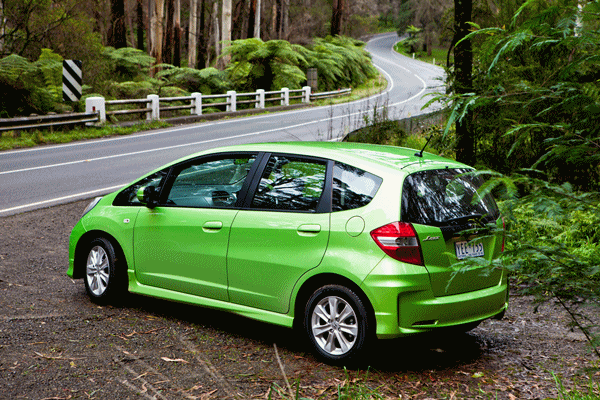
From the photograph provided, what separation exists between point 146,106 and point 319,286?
70.1 feet

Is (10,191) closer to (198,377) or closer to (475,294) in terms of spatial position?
(198,377)

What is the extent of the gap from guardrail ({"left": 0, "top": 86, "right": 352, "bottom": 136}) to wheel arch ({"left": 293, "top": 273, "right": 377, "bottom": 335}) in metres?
16.6

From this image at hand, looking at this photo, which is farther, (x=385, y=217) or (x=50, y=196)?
(x=50, y=196)

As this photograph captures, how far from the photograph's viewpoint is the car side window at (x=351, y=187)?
498 cm

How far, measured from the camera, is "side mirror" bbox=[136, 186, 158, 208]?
6.21 m

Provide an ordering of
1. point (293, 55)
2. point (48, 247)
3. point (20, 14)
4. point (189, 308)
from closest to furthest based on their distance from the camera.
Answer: point (189, 308)
point (48, 247)
point (20, 14)
point (293, 55)

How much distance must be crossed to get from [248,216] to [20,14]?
71.1ft

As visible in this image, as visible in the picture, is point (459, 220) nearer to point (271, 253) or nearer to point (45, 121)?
point (271, 253)

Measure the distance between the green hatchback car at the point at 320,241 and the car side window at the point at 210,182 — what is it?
0.01m

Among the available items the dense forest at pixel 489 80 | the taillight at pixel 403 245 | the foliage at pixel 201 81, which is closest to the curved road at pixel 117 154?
the dense forest at pixel 489 80

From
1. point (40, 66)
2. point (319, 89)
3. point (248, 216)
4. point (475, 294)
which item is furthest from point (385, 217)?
point (319, 89)

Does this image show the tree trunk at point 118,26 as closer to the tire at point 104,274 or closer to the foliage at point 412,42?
the tire at point 104,274

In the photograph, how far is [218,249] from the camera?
5680 mm

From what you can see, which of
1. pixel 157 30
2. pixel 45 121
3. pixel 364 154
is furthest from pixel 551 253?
pixel 157 30
